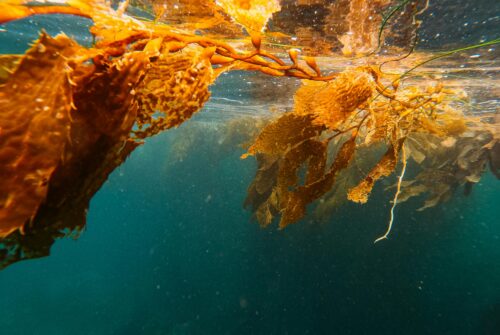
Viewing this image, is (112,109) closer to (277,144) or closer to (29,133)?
(29,133)

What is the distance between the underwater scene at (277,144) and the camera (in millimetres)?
1497

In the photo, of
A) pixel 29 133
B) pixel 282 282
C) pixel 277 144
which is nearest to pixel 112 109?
pixel 29 133

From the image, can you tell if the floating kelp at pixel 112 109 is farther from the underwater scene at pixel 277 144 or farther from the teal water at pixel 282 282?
the teal water at pixel 282 282

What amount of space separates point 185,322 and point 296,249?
12.0m

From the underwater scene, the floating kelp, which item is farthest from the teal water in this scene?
the floating kelp

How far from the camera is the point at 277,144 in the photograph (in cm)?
298

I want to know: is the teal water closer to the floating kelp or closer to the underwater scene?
the underwater scene

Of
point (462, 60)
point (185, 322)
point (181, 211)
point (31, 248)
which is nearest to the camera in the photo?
point (31, 248)

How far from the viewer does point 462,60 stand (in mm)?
7062

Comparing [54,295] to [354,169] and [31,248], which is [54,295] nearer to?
[354,169]

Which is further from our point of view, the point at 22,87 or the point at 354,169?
the point at 354,169

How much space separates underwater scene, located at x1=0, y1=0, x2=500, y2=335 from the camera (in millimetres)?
1497

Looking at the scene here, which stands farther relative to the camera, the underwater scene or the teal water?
the teal water

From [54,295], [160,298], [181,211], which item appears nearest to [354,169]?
[160,298]
